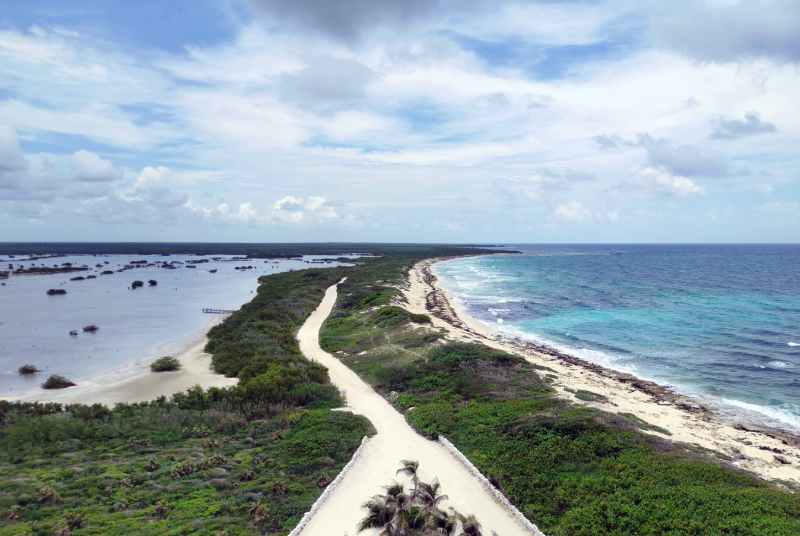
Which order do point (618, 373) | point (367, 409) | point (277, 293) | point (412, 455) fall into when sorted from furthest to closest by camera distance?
point (277, 293)
point (618, 373)
point (367, 409)
point (412, 455)

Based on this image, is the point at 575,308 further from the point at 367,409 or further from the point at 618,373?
the point at 367,409

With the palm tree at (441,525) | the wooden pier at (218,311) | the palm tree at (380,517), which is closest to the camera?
the palm tree at (441,525)

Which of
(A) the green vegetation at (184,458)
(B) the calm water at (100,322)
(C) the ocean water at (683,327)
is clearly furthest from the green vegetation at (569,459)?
(B) the calm water at (100,322)

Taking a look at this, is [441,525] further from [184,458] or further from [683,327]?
[683,327]

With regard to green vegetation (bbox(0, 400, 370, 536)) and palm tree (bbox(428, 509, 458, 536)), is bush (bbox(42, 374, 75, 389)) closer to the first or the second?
green vegetation (bbox(0, 400, 370, 536))

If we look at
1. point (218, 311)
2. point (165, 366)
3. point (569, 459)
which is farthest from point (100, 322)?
point (569, 459)

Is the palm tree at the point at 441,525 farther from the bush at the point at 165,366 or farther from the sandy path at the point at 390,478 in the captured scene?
the bush at the point at 165,366

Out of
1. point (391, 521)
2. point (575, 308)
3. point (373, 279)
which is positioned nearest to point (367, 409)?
point (391, 521)
